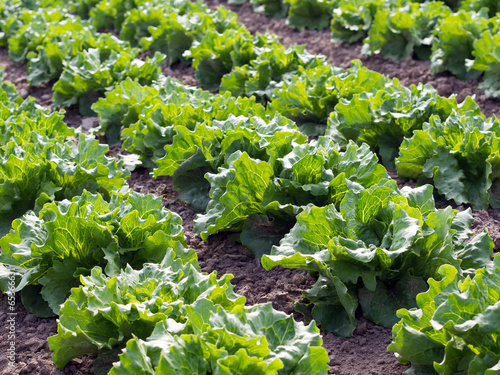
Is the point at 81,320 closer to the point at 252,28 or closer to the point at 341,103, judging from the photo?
the point at 341,103

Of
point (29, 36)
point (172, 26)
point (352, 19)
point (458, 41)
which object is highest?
point (458, 41)

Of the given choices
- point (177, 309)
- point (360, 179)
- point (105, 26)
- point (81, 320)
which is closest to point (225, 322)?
point (177, 309)

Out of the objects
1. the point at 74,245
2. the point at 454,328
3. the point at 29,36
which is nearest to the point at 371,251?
the point at 454,328

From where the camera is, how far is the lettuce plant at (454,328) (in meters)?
3.07

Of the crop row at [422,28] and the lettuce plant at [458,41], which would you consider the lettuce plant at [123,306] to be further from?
the lettuce plant at [458,41]

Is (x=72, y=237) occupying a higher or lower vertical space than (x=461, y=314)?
lower

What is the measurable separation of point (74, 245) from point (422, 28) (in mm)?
5390

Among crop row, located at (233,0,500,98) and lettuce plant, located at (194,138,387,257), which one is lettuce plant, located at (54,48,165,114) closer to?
crop row, located at (233,0,500,98)

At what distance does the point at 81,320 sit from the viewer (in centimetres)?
359

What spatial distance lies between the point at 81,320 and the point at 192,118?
2.55 metres

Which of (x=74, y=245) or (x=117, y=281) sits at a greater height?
(x=117, y=281)

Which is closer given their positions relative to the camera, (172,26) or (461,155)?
(461,155)

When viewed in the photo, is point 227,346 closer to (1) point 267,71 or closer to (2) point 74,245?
(2) point 74,245

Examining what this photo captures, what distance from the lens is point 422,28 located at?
784 centimetres
